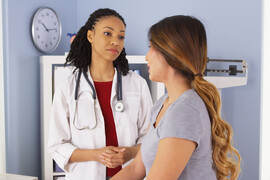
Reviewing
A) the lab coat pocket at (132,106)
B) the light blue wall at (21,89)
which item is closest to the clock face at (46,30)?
the light blue wall at (21,89)

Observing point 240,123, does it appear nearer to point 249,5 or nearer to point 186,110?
point 249,5

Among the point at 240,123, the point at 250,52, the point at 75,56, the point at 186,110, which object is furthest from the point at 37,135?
the point at 186,110

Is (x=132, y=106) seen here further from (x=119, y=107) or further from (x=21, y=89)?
(x=21, y=89)

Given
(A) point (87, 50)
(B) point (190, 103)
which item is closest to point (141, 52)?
(A) point (87, 50)

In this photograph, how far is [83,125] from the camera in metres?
1.31

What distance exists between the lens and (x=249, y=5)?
265 cm

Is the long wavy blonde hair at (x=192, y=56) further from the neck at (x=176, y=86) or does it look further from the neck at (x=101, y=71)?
the neck at (x=101, y=71)

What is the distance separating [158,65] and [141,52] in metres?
2.11

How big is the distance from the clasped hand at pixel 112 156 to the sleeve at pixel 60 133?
13cm

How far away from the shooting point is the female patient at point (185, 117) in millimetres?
801

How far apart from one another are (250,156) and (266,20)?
3.65 feet

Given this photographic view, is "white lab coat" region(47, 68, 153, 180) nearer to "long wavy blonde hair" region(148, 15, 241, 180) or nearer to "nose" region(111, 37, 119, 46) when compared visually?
"nose" region(111, 37, 119, 46)

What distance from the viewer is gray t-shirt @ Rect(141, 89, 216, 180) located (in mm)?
806

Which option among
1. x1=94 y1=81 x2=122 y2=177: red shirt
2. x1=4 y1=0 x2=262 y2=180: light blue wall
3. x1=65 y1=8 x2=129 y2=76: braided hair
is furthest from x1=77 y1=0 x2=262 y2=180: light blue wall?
x1=94 y1=81 x2=122 y2=177: red shirt
